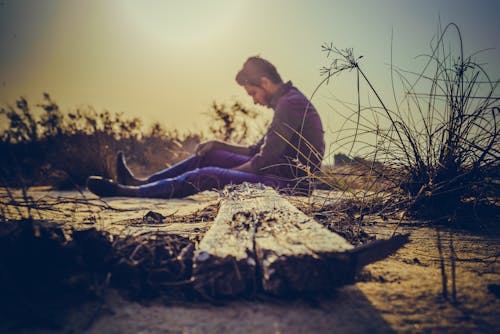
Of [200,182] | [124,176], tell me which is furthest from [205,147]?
[124,176]

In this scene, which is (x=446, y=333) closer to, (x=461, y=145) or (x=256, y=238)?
(x=256, y=238)

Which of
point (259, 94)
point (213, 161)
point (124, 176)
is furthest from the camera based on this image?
point (124, 176)

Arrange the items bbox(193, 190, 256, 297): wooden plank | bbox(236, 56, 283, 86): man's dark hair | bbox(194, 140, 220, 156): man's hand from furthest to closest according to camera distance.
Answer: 1. bbox(194, 140, 220, 156): man's hand
2. bbox(236, 56, 283, 86): man's dark hair
3. bbox(193, 190, 256, 297): wooden plank

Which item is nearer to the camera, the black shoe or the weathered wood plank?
the weathered wood plank

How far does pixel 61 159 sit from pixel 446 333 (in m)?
6.17

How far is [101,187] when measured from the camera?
3.73 meters

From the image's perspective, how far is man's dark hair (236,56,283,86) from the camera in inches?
155

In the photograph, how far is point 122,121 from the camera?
8.05 metres

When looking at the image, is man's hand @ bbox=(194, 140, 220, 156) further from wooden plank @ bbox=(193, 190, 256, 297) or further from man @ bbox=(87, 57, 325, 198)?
wooden plank @ bbox=(193, 190, 256, 297)

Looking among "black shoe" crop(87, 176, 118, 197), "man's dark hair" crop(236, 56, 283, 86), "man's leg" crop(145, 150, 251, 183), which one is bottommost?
"black shoe" crop(87, 176, 118, 197)

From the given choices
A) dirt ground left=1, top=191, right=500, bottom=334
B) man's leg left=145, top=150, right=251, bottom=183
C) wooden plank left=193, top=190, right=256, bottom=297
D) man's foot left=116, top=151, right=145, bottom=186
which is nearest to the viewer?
dirt ground left=1, top=191, right=500, bottom=334

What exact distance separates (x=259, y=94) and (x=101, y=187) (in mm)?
2210

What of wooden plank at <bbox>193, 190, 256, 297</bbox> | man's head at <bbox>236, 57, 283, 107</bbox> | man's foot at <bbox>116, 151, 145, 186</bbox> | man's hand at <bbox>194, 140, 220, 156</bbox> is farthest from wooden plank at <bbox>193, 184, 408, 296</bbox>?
man's foot at <bbox>116, 151, 145, 186</bbox>

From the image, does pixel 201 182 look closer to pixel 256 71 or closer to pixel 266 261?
pixel 256 71
